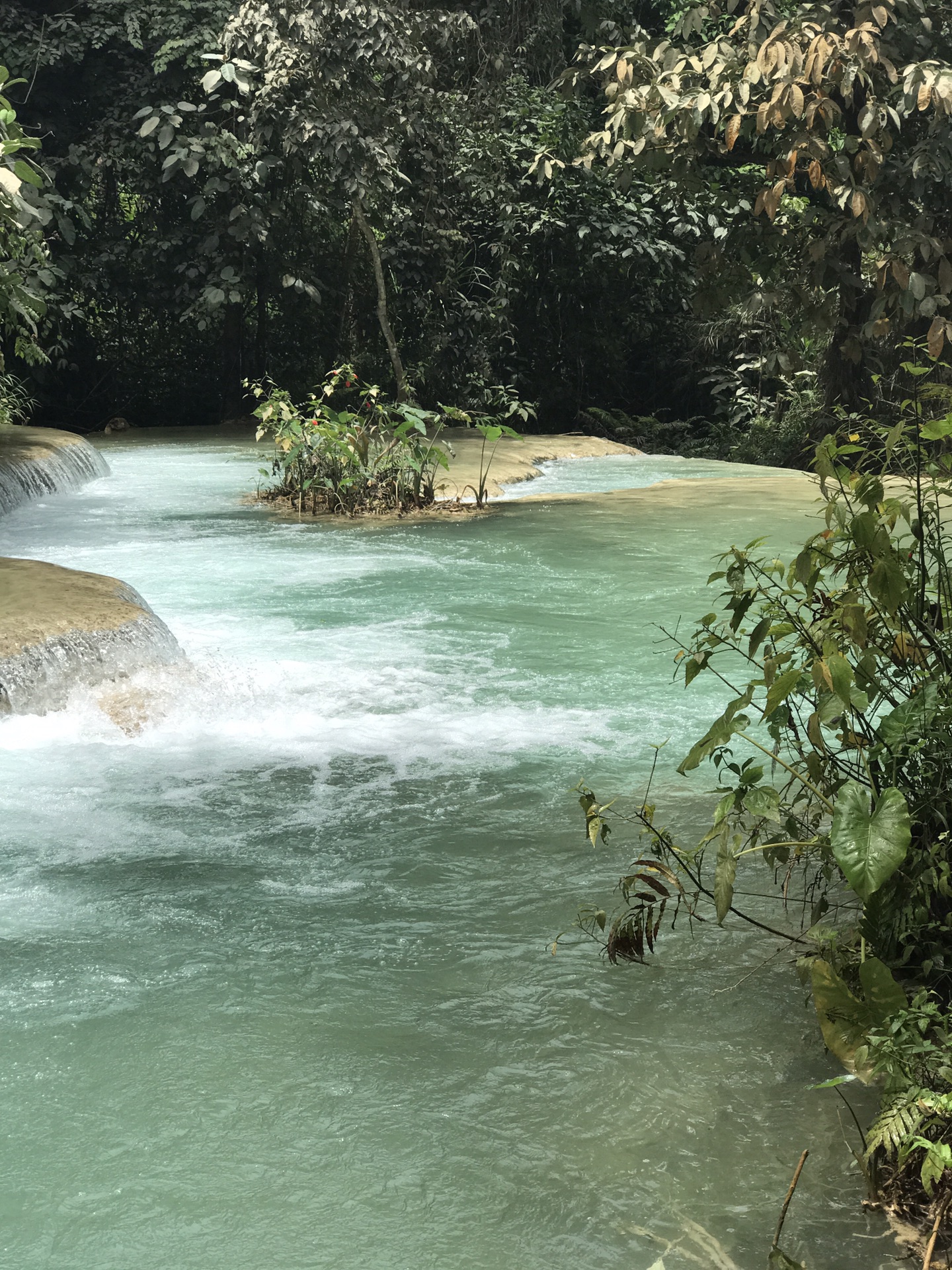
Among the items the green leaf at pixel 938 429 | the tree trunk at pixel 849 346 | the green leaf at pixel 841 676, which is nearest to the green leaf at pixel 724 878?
the green leaf at pixel 841 676

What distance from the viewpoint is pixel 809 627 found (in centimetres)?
289

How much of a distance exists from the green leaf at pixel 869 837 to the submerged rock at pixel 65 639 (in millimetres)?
3550

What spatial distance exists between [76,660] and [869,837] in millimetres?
3694

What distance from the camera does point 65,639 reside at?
17.5 feet

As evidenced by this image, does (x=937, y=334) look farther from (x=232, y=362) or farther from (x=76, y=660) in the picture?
(x=232, y=362)

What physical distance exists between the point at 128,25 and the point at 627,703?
12.8 m

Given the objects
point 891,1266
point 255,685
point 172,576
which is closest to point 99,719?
point 255,685

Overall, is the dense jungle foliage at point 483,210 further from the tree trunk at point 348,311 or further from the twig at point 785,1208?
the twig at point 785,1208

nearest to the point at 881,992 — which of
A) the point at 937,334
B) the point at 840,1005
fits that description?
the point at 840,1005

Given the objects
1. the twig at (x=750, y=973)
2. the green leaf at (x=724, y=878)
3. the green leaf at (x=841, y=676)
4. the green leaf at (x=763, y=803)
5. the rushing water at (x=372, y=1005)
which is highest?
the green leaf at (x=841, y=676)

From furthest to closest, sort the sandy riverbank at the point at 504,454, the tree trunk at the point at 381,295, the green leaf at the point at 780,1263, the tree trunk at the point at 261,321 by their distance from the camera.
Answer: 1. the tree trunk at the point at 261,321
2. the tree trunk at the point at 381,295
3. the sandy riverbank at the point at 504,454
4. the green leaf at the point at 780,1263

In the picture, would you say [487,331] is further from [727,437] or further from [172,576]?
[172,576]

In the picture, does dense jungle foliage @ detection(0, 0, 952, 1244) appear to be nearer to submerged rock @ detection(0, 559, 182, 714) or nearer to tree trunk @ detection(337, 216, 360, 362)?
tree trunk @ detection(337, 216, 360, 362)

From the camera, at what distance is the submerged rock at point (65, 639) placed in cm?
513
